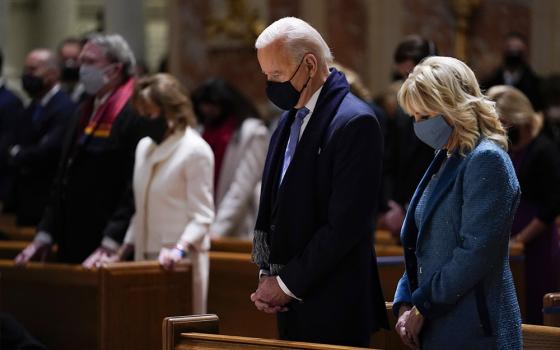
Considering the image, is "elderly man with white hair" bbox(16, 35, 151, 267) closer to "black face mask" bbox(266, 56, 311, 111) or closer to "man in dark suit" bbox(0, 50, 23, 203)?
"black face mask" bbox(266, 56, 311, 111)

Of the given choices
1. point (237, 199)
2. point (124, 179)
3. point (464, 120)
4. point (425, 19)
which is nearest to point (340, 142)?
point (464, 120)

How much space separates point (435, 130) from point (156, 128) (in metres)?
2.63

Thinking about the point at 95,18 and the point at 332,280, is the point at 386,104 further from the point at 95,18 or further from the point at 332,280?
the point at 95,18

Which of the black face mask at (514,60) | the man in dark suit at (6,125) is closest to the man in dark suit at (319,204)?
the man in dark suit at (6,125)

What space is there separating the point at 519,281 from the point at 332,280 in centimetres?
224

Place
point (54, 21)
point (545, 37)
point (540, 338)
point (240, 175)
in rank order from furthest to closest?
point (54, 21)
point (545, 37)
point (240, 175)
point (540, 338)

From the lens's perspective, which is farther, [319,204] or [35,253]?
[35,253]

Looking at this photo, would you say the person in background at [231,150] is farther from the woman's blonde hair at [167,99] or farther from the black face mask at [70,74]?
the black face mask at [70,74]

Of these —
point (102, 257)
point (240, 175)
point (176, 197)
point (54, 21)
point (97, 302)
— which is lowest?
point (97, 302)

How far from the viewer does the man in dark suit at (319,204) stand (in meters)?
4.44

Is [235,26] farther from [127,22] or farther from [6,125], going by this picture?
[6,125]

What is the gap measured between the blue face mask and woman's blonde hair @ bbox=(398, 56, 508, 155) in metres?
0.02

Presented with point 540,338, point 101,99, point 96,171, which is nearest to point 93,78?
point 101,99

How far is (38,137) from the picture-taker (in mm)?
→ 8461
